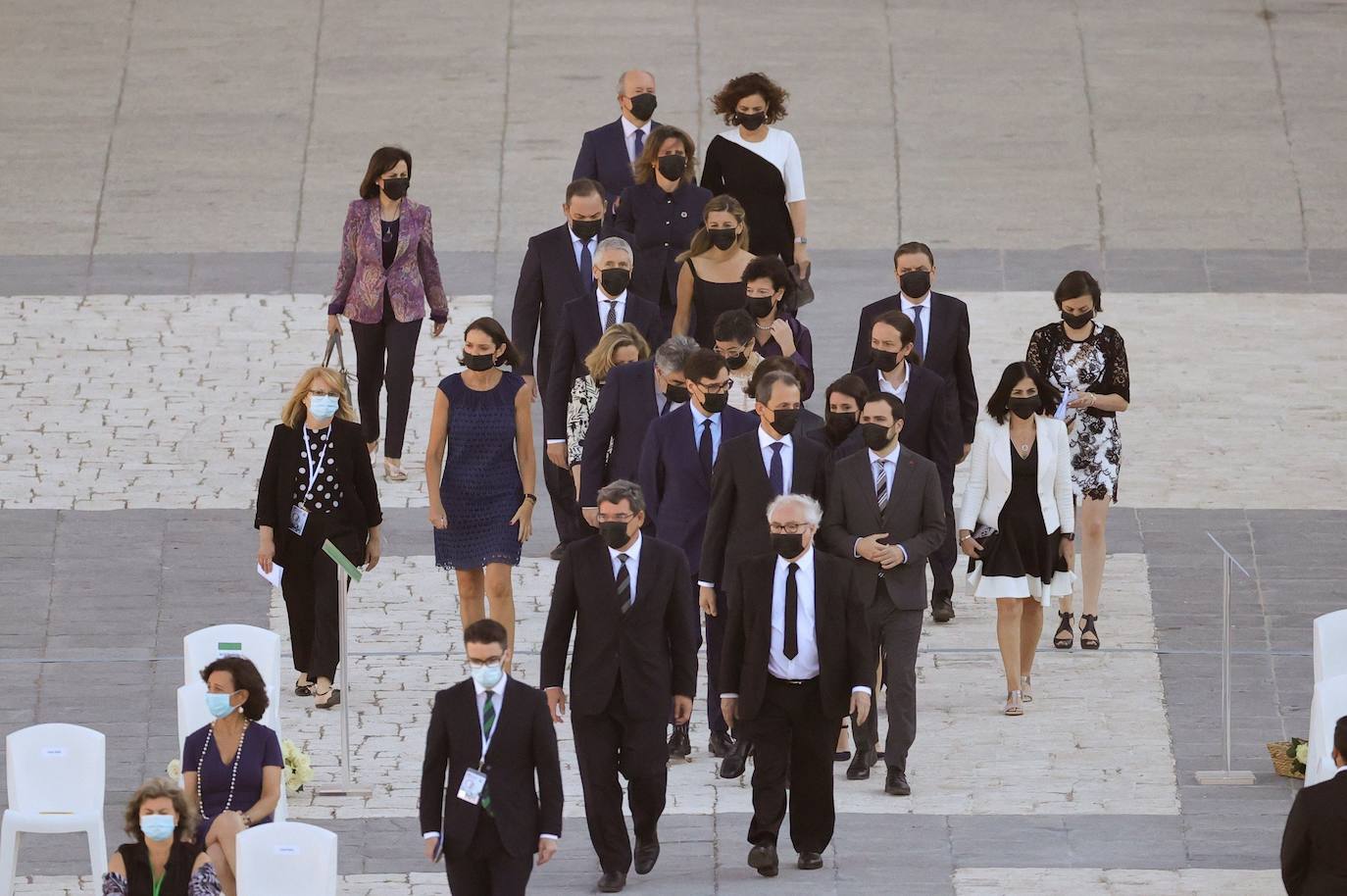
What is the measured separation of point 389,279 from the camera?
49.8ft

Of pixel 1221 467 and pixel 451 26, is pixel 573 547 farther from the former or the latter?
pixel 451 26

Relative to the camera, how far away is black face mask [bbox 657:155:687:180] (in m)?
14.4

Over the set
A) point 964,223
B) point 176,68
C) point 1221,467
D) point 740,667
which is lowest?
point 740,667

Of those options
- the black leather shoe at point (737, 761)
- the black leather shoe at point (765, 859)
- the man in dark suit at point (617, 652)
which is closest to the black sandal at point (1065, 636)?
the black leather shoe at point (737, 761)

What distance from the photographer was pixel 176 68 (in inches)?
816

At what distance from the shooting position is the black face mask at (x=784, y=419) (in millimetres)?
11898

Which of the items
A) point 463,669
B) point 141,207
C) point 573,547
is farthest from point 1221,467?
point 141,207

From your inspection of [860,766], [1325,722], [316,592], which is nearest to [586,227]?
[316,592]

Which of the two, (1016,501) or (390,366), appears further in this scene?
(390,366)

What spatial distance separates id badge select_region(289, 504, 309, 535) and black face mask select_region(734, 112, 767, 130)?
12.2ft

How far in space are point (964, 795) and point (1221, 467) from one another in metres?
4.49

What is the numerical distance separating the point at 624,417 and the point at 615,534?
179 centimetres

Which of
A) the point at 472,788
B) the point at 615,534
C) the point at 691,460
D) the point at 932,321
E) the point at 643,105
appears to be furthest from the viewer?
the point at 643,105

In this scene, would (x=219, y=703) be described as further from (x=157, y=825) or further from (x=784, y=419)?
(x=784, y=419)
